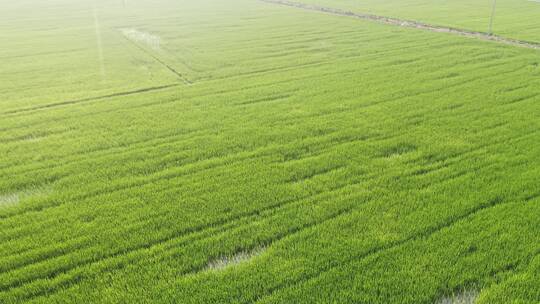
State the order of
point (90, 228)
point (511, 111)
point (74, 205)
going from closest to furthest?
1. point (90, 228)
2. point (74, 205)
3. point (511, 111)

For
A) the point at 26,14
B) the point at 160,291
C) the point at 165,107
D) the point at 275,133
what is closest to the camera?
the point at 160,291

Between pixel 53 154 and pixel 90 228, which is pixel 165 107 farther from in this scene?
pixel 90 228

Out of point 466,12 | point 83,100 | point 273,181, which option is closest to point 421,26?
point 466,12

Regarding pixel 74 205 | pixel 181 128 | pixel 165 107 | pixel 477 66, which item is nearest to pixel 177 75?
pixel 165 107

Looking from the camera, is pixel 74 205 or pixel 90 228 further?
pixel 74 205

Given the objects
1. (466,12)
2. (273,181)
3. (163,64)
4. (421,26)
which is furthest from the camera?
(466,12)

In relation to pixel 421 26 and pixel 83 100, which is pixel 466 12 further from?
pixel 83 100
